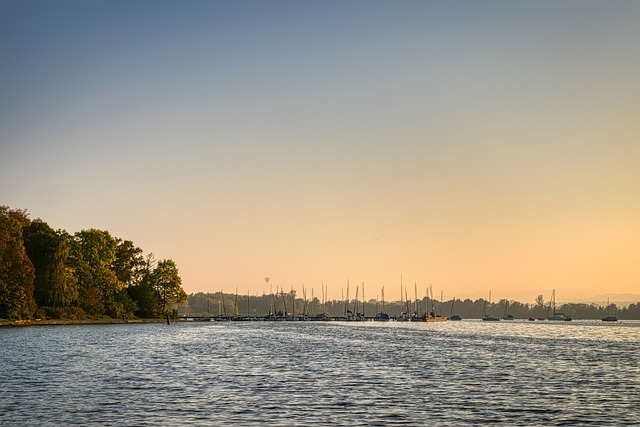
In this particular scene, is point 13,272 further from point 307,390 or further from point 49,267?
point 307,390

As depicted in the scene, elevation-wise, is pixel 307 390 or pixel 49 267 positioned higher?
pixel 49 267

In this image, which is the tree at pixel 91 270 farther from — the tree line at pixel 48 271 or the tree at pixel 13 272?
the tree at pixel 13 272

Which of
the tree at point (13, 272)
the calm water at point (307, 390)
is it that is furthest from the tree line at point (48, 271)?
the calm water at point (307, 390)

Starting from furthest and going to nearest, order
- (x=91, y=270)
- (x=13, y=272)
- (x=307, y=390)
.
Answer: (x=91, y=270)
(x=13, y=272)
(x=307, y=390)

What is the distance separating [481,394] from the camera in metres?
46.3

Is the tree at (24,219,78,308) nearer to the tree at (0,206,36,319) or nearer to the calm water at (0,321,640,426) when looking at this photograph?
the tree at (0,206,36,319)

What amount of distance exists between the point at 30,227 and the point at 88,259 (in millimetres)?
24979

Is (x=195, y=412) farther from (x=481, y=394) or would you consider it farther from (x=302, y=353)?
(x=302, y=353)

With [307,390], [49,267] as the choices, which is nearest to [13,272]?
[49,267]

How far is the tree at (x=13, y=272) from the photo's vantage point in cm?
14525

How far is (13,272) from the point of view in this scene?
Answer: 488ft

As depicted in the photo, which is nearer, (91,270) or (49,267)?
(49,267)

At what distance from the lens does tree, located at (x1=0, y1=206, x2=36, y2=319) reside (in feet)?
477

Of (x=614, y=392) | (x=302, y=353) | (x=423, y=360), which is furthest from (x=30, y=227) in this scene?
(x=614, y=392)
